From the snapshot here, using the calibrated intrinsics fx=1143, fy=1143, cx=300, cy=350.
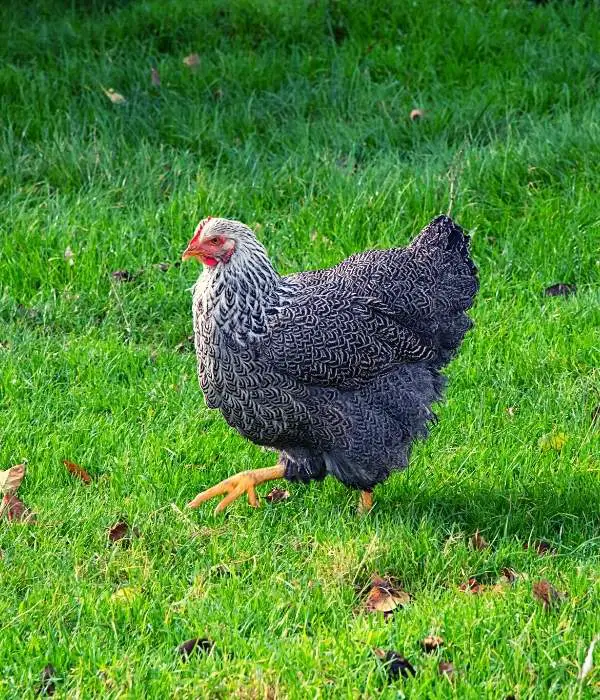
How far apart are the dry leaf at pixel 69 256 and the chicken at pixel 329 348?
74.3 inches

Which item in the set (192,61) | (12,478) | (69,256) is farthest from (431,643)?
(192,61)

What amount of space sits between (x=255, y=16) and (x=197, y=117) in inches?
53.6

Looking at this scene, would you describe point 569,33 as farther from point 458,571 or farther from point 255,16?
point 458,571

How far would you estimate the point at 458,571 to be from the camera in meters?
3.99

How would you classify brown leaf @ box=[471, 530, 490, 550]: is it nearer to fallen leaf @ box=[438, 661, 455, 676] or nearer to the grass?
the grass

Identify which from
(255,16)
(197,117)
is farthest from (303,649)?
(255,16)

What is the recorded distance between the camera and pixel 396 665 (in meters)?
3.45

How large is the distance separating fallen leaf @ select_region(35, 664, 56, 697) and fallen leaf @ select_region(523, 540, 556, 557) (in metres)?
1.73

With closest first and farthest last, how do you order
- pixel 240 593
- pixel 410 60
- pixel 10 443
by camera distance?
pixel 240 593
pixel 10 443
pixel 410 60

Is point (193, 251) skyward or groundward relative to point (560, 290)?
skyward

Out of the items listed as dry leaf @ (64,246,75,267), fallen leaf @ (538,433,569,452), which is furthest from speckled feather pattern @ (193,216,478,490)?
dry leaf @ (64,246,75,267)

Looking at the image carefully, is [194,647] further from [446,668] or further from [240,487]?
[240,487]

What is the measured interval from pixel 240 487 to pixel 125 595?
0.79m

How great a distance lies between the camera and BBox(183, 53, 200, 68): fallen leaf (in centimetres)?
761
